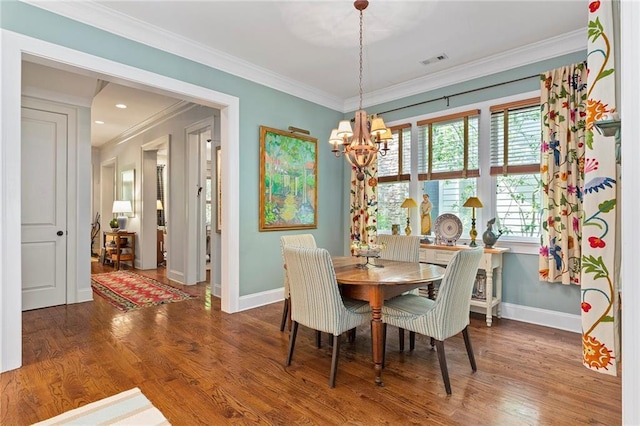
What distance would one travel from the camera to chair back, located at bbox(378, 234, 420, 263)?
3288mm

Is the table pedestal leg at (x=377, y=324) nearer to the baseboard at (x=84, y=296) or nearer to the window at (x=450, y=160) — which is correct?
the window at (x=450, y=160)

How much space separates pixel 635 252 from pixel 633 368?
25cm

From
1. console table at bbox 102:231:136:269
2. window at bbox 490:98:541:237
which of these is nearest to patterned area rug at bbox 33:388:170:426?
window at bbox 490:98:541:237

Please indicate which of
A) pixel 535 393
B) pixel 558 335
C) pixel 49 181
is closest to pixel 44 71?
pixel 49 181

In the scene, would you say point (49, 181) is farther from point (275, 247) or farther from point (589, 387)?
point (589, 387)

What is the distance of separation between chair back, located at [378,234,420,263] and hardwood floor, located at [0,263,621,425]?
2.49ft

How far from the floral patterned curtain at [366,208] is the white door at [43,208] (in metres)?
3.82

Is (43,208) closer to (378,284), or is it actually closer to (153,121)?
(153,121)

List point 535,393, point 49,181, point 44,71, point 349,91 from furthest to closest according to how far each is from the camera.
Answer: point 349,91, point 49,181, point 44,71, point 535,393

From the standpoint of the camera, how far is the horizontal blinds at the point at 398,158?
4.59m

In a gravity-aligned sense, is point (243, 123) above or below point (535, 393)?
above

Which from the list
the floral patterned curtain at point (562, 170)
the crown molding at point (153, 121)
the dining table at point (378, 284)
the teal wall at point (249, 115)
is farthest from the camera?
the crown molding at point (153, 121)

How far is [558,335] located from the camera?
3148 mm

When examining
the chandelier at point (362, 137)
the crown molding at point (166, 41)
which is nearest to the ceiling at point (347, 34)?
the crown molding at point (166, 41)
